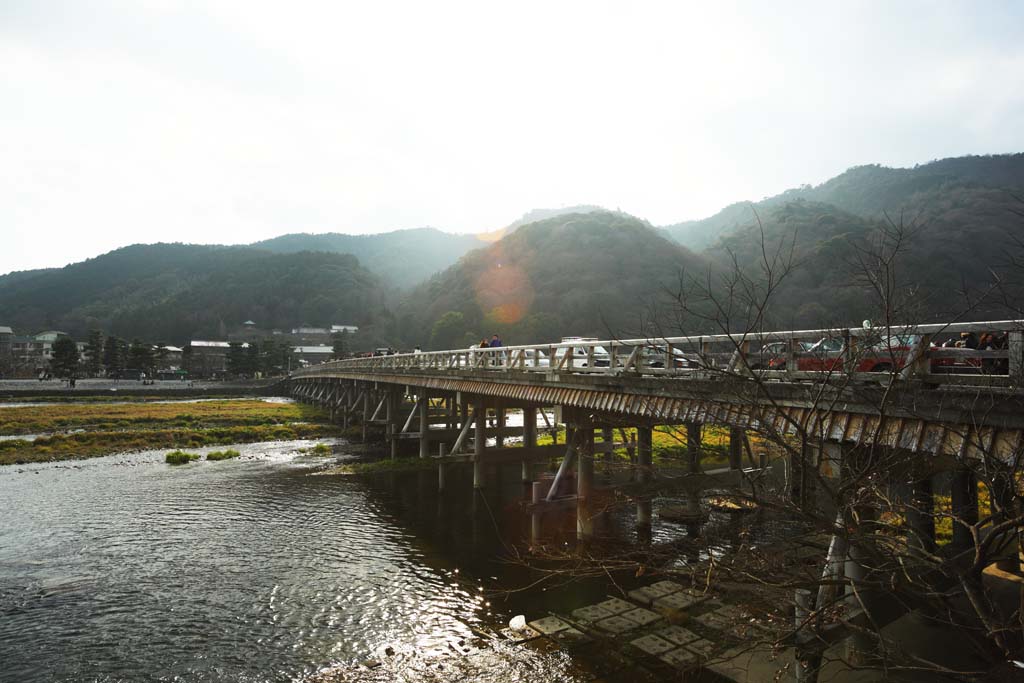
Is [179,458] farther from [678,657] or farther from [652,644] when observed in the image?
[678,657]

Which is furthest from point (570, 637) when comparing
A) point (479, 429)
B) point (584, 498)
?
point (479, 429)

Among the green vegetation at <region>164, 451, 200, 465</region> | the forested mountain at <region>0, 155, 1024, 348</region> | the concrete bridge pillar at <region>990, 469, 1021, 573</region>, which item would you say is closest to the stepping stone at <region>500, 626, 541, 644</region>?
the concrete bridge pillar at <region>990, 469, 1021, 573</region>

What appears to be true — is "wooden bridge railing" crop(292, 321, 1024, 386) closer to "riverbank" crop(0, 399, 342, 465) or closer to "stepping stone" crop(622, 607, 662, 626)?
"stepping stone" crop(622, 607, 662, 626)

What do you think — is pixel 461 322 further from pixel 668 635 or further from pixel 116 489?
pixel 668 635

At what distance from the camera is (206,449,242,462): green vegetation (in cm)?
3162

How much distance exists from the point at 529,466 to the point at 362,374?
65.1ft

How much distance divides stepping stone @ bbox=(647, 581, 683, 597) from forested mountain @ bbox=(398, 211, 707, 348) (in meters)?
70.3

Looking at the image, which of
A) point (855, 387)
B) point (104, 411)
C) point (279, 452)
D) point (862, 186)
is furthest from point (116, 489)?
point (862, 186)

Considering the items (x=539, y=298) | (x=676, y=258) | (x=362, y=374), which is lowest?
(x=362, y=374)

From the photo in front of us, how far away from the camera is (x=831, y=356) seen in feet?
26.9

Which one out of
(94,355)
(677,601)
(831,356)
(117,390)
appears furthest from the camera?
(94,355)

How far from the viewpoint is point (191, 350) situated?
375 ft

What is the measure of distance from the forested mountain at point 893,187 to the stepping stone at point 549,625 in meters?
107

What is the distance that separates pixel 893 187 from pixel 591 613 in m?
156
